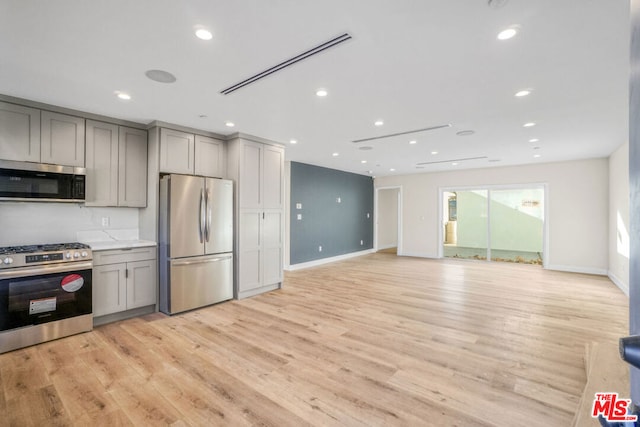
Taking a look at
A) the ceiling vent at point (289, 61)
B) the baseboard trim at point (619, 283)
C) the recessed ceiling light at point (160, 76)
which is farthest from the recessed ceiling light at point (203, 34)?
the baseboard trim at point (619, 283)

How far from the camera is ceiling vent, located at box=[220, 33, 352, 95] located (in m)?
2.22

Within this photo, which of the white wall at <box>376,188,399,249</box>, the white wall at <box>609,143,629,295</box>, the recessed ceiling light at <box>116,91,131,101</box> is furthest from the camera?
the white wall at <box>376,188,399,249</box>

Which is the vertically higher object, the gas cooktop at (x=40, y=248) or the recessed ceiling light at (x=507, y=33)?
the recessed ceiling light at (x=507, y=33)

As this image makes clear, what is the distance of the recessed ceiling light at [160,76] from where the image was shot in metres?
2.73

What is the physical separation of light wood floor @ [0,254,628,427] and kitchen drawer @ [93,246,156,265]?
77 centimetres

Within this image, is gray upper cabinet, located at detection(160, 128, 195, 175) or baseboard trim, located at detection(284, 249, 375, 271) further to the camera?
baseboard trim, located at detection(284, 249, 375, 271)

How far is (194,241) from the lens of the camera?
4.20 m

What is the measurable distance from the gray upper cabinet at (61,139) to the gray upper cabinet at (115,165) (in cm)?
10

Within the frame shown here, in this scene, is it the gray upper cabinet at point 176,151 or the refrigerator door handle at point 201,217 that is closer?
the gray upper cabinet at point 176,151

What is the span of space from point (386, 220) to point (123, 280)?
29.2ft

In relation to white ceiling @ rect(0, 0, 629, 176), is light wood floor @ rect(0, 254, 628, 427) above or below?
below

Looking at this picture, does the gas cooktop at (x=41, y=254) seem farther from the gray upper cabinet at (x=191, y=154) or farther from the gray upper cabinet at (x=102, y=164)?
the gray upper cabinet at (x=191, y=154)

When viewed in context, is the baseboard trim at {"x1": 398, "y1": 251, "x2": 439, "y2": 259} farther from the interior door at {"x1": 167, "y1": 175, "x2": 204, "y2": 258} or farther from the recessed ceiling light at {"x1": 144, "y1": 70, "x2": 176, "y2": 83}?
the recessed ceiling light at {"x1": 144, "y1": 70, "x2": 176, "y2": 83}

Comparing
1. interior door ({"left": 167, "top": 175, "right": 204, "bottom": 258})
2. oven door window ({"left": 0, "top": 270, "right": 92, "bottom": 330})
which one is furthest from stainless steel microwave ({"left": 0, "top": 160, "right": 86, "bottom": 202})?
interior door ({"left": 167, "top": 175, "right": 204, "bottom": 258})
